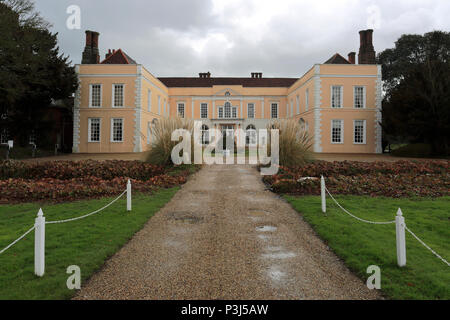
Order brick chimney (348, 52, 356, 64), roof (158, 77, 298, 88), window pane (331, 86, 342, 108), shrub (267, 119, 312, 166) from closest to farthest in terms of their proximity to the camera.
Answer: shrub (267, 119, 312, 166) → window pane (331, 86, 342, 108) → brick chimney (348, 52, 356, 64) → roof (158, 77, 298, 88)

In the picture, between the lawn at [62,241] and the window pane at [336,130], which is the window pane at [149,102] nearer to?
the window pane at [336,130]

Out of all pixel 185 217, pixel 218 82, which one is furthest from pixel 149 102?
pixel 185 217

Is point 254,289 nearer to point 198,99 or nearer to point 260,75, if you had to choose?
point 198,99

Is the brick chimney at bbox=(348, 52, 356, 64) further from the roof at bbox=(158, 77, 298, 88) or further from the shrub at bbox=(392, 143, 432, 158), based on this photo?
the shrub at bbox=(392, 143, 432, 158)

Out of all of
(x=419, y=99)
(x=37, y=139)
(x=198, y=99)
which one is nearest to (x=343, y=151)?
(x=419, y=99)

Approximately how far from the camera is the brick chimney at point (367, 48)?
2792 centimetres

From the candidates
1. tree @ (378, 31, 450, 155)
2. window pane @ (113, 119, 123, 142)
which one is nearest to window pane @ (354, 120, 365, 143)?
tree @ (378, 31, 450, 155)

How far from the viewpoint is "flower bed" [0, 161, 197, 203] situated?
802cm

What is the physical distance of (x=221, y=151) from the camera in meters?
21.0

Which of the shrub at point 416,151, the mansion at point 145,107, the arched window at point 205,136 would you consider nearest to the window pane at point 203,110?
the arched window at point 205,136

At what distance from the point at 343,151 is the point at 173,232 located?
2280 cm

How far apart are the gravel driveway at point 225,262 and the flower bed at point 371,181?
2218 millimetres

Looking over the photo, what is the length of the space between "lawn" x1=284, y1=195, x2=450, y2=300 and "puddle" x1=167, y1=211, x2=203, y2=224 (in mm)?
2192

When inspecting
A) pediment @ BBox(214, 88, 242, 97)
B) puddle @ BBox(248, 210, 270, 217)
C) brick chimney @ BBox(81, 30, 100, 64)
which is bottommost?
puddle @ BBox(248, 210, 270, 217)
